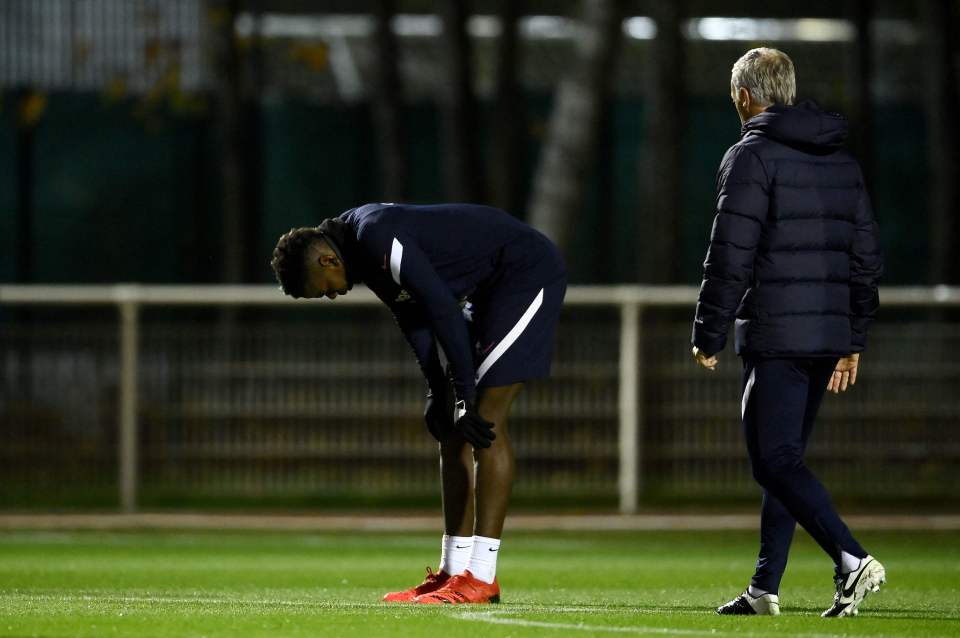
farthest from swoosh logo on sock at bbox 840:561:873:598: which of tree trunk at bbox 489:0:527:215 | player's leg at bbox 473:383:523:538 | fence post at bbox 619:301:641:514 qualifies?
tree trunk at bbox 489:0:527:215

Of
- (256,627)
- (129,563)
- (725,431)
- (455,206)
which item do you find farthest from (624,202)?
(256,627)

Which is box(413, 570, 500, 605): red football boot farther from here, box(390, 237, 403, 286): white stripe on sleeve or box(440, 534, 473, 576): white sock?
box(390, 237, 403, 286): white stripe on sleeve

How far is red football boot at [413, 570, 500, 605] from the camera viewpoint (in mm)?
8328

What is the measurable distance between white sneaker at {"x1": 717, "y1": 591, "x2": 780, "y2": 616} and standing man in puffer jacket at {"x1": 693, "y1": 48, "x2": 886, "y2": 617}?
264 mm

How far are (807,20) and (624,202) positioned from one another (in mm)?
4574

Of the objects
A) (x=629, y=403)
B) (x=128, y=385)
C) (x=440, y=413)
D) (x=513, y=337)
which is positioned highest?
(x=513, y=337)

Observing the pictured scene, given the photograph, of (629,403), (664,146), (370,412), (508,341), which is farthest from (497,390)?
(664,146)

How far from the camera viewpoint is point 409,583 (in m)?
10.5

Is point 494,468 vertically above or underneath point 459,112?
underneath

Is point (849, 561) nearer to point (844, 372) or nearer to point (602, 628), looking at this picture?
point (844, 372)

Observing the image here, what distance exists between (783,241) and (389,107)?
13584 millimetres

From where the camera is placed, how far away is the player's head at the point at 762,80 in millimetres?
7836

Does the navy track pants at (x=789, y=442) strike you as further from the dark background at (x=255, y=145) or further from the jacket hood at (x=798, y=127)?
the dark background at (x=255, y=145)

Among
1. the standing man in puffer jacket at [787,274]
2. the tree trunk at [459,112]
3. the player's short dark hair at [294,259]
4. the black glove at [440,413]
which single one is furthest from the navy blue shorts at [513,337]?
the tree trunk at [459,112]
